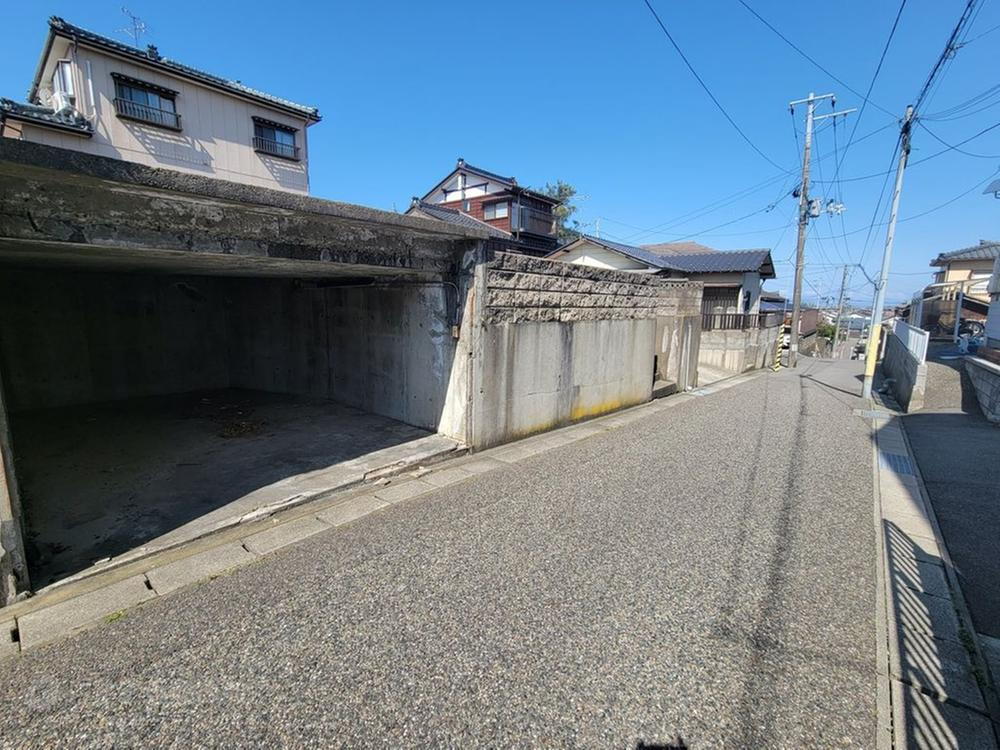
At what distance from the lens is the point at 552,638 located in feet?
8.85

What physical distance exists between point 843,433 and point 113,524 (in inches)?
420

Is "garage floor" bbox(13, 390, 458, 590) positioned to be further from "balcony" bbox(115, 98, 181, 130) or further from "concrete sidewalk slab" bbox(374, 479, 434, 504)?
"balcony" bbox(115, 98, 181, 130)

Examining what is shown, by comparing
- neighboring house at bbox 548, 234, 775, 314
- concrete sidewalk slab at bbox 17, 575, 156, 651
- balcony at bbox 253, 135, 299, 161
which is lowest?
concrete sidewalk slab at bbox 17, 575, 156, 651

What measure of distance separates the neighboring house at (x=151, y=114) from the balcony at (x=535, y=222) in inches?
469

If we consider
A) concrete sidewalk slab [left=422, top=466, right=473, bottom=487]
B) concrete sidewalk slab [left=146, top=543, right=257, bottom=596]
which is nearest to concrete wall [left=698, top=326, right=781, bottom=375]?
concrete sidewalk slab [left=422, top=466, right=473, bottom=487]

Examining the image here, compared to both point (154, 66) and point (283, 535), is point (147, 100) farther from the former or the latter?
point (283, 535)

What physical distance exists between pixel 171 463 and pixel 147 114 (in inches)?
505

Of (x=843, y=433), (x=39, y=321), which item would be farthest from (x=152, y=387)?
(x=843, y=433)

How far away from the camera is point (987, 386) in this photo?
30.0ft

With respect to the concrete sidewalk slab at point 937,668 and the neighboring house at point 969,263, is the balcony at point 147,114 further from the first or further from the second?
the neighboring house at point 969,263

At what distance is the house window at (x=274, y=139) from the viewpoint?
14.8 m

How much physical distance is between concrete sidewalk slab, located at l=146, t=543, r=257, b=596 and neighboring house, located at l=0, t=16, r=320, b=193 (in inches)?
508

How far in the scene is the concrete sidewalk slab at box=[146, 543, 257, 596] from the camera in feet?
10.5

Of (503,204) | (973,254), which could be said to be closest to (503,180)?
(503,204)
